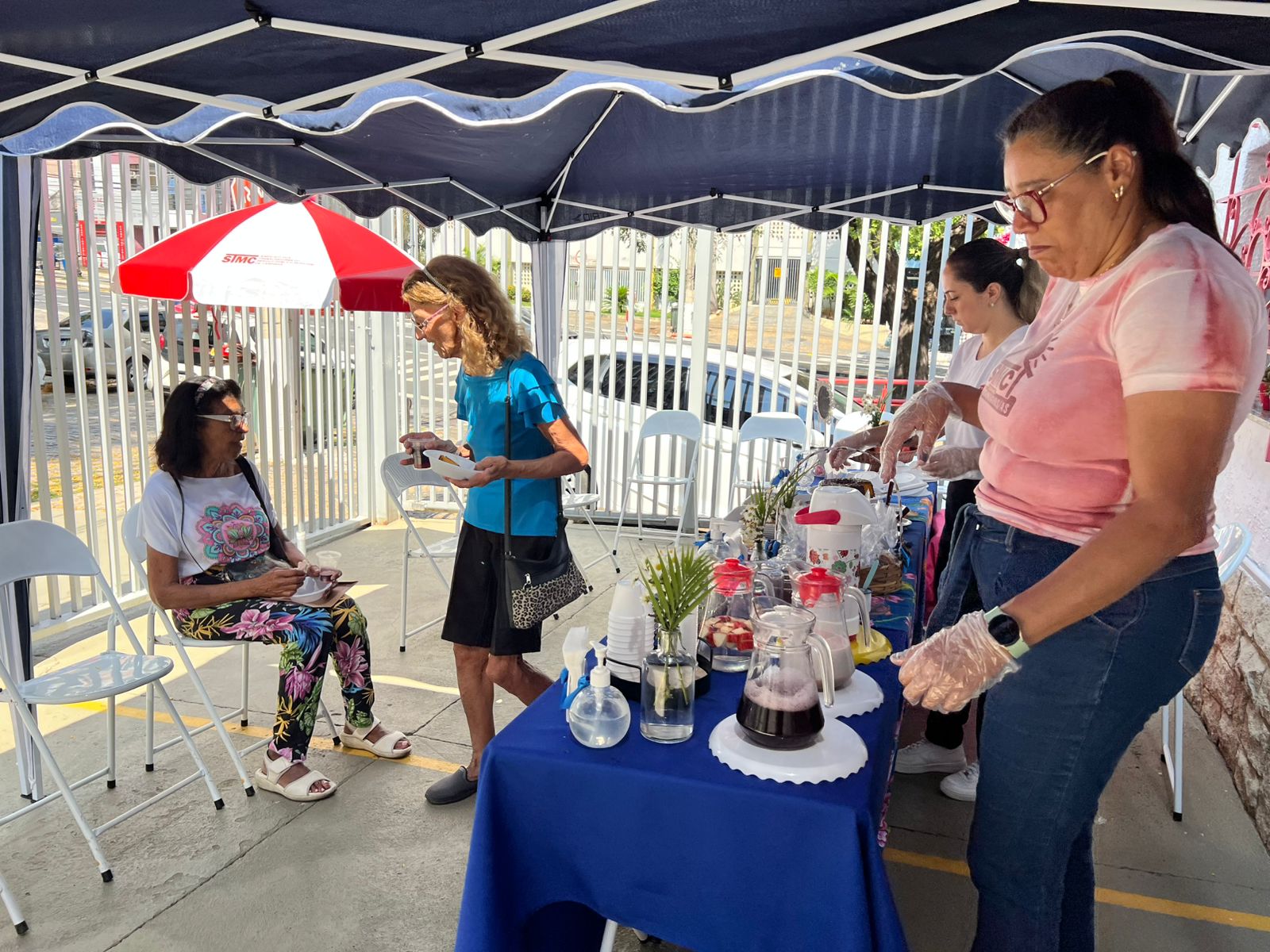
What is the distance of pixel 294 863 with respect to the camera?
253 cm

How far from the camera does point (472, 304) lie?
8.67 feet

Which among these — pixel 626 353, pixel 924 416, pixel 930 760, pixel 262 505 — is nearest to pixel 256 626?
pixel 262 505

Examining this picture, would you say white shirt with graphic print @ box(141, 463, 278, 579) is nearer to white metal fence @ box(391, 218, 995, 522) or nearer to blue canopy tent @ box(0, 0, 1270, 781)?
blue canopy tent @ box(0, 0, 1270, 781)

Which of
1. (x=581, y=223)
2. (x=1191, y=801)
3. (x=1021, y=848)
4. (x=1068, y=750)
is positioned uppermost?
(x=581, y=223)

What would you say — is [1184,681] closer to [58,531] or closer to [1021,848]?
[1021,848]

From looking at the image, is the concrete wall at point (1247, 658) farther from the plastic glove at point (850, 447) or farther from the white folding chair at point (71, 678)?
the white folding chair at point (71, 678)

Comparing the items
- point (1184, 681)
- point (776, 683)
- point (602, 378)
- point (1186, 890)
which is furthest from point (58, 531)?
point (602, 378)

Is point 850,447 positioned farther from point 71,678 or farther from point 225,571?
point 71,678

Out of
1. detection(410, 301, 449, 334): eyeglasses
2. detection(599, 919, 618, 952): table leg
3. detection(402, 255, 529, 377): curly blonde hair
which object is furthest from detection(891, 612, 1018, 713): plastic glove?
detection(410, 301, 449, 334): eyeglasses

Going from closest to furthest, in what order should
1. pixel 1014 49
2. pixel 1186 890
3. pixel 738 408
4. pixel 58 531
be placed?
pixel 1014 49 → pixel 1186 890 → pixel 58 531 → pixel 738 408

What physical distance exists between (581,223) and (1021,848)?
4.80 meters

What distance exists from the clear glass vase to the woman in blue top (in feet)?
3.75

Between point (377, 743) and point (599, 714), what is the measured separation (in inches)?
78.7

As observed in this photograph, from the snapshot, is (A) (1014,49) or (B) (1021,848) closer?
(B) (1021,848)
